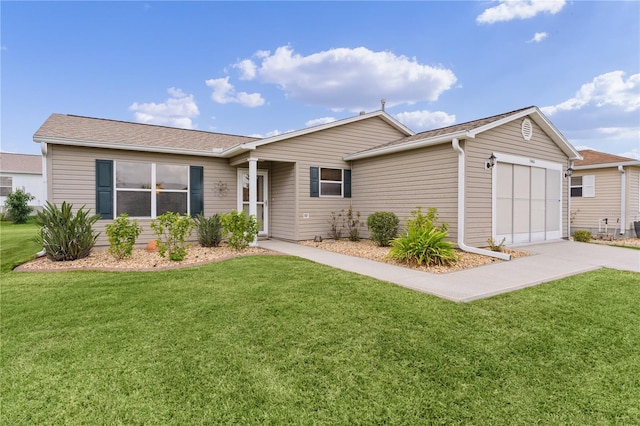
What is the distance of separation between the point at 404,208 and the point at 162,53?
12.4m

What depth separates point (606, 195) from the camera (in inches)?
568

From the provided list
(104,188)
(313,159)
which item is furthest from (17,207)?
(313,159)

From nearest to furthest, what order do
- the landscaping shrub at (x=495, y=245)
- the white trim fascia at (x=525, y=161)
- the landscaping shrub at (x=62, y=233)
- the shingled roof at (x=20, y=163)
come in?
the landscaping shrub at (x=62, y=233), the landscaping shrub at (x=495, y=245), the white trim fascia at (x=525, y=161), the shingled roof at (x=20, y=163)

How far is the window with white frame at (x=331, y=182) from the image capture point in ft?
37.1

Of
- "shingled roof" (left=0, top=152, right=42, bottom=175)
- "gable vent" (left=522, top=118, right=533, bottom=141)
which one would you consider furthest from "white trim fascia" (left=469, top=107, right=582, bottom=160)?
"shingled roof" (left=0, top=152, right=42, bottom=175)

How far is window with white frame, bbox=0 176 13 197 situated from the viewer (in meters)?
22.7

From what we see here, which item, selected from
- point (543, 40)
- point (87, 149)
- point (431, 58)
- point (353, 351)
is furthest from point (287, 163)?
point (543, 40)

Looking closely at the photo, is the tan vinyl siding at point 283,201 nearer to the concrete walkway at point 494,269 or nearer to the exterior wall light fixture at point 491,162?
the concrete walkway at point 494,269

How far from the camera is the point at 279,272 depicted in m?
6.07

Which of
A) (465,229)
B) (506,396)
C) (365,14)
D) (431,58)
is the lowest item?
(506,396)

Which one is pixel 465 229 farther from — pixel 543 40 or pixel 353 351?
pixel 543 40

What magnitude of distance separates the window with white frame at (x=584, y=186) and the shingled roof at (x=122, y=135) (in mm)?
15769

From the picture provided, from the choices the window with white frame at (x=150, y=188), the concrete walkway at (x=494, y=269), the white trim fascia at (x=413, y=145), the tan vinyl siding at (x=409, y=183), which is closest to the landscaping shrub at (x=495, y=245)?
the concrete walkway at (x=494, y=269)

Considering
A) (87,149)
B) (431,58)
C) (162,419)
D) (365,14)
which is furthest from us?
(431,58)
